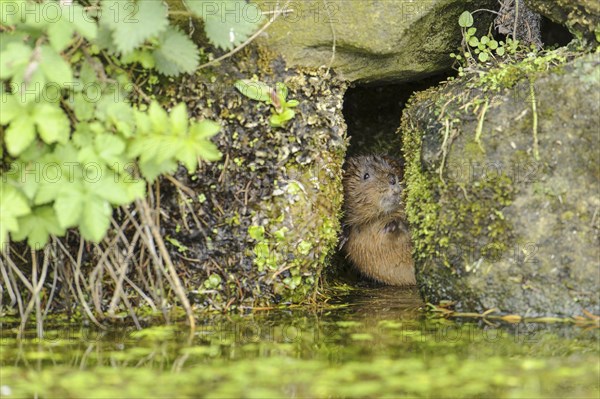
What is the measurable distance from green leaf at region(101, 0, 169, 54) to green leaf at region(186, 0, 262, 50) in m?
0.25

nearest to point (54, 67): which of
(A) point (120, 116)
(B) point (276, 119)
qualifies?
(A) point (120, 116)

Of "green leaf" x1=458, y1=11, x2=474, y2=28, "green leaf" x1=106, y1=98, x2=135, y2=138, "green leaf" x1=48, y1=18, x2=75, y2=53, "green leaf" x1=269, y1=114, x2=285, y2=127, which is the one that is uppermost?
"green leaf" x1=458, y1=11, x2=474, y2=28

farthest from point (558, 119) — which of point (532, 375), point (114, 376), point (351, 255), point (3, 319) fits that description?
point (3, 319)

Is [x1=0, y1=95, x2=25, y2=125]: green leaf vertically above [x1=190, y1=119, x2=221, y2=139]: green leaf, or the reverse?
[x1=0, y1=95, x2=25, y2=125]: green leaf

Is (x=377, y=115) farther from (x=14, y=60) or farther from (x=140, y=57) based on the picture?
(x=14, y=60)

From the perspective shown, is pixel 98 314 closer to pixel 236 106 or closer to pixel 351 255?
pixel 236 106

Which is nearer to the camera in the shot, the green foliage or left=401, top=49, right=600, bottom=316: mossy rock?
the green foliage

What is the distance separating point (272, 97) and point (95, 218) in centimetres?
141

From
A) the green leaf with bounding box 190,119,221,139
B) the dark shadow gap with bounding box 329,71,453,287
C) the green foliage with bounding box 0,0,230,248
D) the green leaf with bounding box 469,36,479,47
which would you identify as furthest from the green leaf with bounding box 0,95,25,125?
the dark shadow gap with bounding box 329,71,453,287

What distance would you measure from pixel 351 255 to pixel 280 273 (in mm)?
1243

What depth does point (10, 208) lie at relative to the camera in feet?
13.4

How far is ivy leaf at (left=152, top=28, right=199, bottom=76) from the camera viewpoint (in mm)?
4434

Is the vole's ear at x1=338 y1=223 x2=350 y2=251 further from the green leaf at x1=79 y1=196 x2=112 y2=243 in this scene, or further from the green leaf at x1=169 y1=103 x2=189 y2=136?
the green leaf at x1=79 y1=196 x2=112 y2=243

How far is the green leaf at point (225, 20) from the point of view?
4.48m
